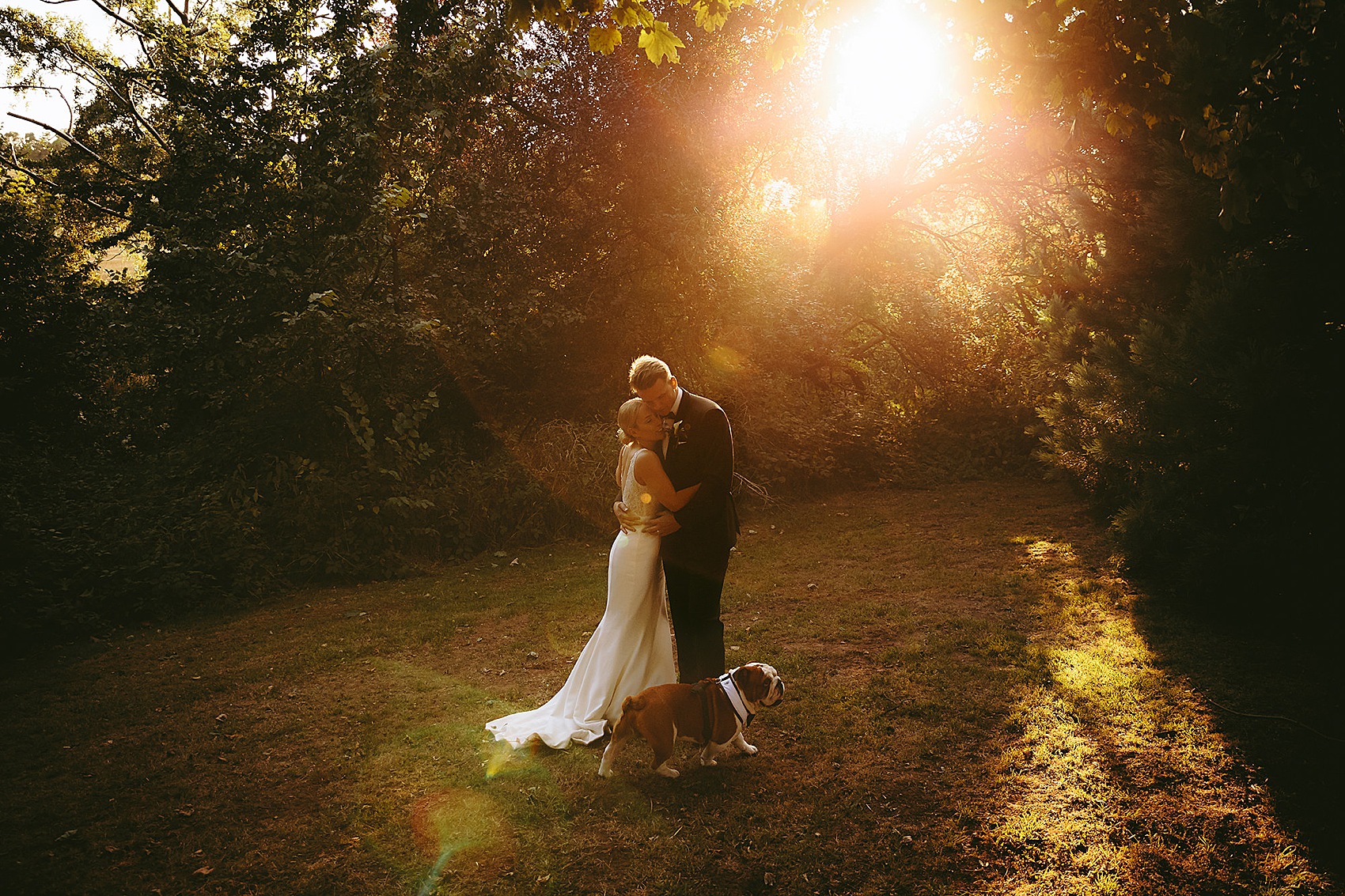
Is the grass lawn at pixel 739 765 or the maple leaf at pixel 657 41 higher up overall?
the maple leaf at pixel 657 41

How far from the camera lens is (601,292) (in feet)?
42.3

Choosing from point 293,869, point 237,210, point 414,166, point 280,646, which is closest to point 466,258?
point 414,166

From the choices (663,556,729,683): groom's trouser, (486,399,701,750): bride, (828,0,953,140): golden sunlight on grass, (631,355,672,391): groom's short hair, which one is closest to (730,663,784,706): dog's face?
(663,556,729,683): groom's trouser

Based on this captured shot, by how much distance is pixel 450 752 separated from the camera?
4.70 meters

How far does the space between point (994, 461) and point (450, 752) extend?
1224 cm

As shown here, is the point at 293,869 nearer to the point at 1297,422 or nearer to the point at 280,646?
the point at 280,646

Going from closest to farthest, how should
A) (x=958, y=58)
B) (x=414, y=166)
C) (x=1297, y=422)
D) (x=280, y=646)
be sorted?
(x=958, y=58)
(x=1297, y=422)
(x=280, y=646)
(x=414, y=166)

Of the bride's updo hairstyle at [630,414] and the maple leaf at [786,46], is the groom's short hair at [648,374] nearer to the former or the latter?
the bride's updo hairstyle at [630,414]

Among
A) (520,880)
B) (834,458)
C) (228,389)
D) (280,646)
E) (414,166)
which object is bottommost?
(520,880)

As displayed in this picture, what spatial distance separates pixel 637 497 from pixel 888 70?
7.22 m

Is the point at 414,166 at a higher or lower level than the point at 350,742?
higher

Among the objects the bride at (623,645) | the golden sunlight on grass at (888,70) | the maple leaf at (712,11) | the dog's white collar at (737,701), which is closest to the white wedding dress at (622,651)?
the bride at (623,645)

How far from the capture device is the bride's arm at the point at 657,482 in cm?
436

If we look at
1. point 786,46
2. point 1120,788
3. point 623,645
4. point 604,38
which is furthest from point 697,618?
point 786,46
